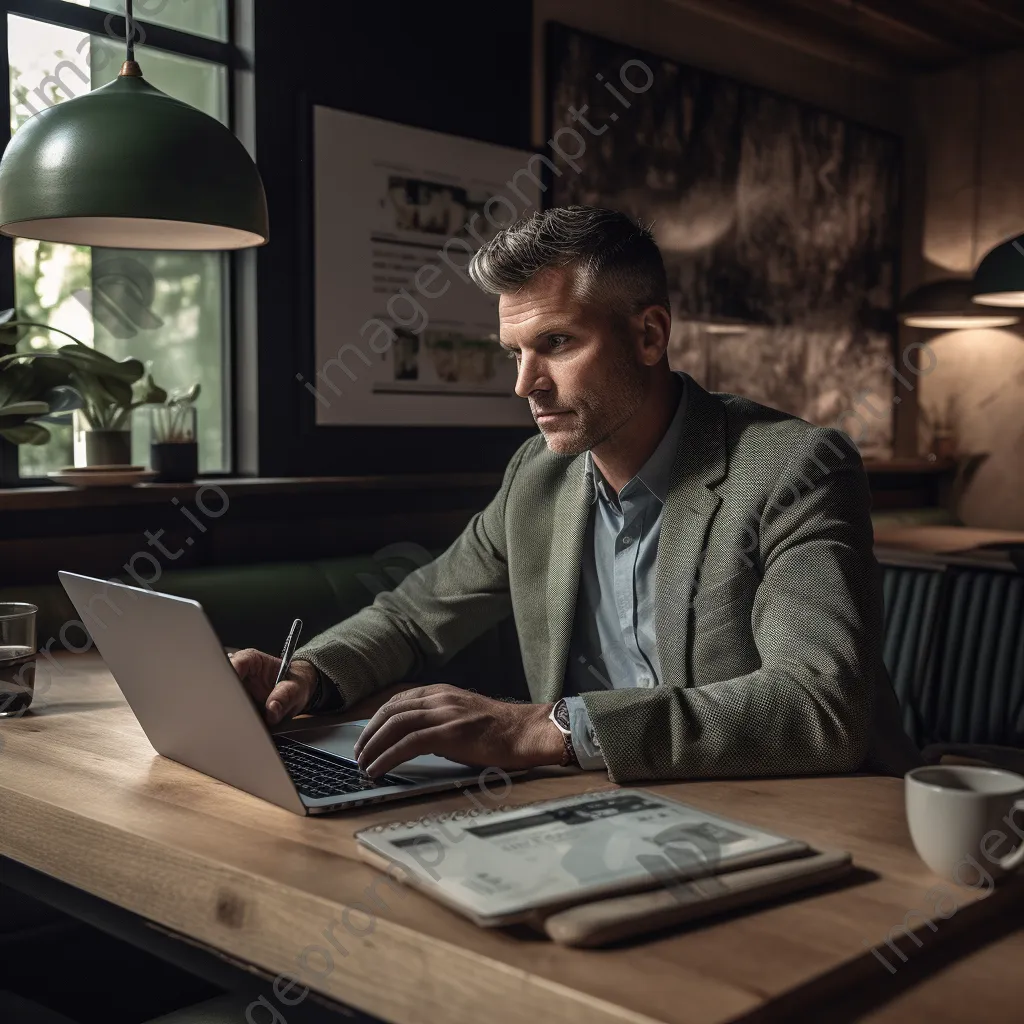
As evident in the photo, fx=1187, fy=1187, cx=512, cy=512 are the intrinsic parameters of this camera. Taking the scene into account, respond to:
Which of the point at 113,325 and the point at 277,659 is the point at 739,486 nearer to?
the point at 277,659

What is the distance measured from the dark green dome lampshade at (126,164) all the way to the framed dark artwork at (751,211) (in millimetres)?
2228

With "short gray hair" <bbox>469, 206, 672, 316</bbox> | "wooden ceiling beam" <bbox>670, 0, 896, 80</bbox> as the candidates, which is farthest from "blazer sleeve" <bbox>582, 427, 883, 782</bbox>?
"wooden ceiling beam" <bbox>670, 0, 896, 80</bbox>

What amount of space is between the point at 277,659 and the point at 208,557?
4.98ft

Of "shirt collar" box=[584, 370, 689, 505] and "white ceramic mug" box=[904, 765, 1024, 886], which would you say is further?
"shirt collar" box=[584, 370, 689, 505]

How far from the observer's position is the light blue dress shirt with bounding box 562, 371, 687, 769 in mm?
1827

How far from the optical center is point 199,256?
10.6 feet

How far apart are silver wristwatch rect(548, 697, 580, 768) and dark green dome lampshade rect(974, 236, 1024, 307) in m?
3.26

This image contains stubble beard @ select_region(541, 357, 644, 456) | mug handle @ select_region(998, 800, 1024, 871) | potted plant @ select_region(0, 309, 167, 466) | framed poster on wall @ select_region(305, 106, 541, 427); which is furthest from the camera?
framed poster on wall @ select_region(305, 106, 541, 427)

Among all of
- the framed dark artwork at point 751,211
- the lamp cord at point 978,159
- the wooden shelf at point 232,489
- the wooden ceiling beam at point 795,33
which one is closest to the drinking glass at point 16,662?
the wooden shelf at point 232,489

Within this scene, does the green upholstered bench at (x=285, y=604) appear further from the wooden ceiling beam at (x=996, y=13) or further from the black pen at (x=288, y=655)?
the wooden ceiling beam at (x=996, y=13)

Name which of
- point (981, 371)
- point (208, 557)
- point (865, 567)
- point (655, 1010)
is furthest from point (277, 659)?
point (981, 371)

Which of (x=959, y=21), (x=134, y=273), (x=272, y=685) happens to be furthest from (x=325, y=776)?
(x=959, y=21)

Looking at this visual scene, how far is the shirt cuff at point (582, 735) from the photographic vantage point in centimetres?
129

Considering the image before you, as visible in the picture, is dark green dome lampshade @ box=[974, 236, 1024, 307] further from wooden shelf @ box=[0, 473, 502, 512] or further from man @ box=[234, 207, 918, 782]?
man @ box=[234, 207, 918, 782]
